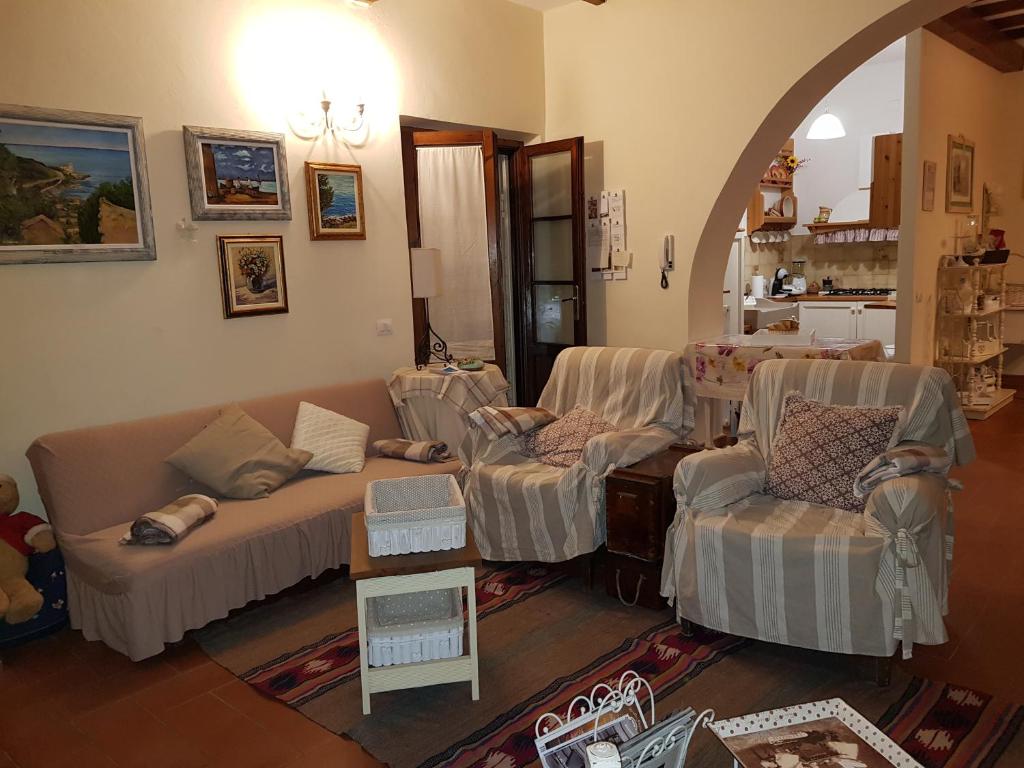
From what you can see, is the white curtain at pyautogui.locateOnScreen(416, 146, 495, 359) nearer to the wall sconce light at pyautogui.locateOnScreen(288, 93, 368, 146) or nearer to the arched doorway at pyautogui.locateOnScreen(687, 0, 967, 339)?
the wall sconce light at pyautogui.locateOnScreen(288, 93, 368, 146)

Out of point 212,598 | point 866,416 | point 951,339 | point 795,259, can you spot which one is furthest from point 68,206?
point 795,259

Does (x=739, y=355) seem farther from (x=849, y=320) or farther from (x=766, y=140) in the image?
(x=849, y=320)

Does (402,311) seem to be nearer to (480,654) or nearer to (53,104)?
(53,104)

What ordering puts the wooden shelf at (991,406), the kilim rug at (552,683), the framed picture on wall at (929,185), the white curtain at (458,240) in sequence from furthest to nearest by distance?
the wooden shelf at (991,406)
the framed picture on wall at (929,185)
the white curtain at (458,240)
the kilim rug at (552,683)

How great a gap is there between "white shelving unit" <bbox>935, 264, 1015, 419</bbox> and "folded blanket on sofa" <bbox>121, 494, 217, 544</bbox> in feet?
18.4

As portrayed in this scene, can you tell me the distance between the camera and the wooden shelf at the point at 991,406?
19.8 feet

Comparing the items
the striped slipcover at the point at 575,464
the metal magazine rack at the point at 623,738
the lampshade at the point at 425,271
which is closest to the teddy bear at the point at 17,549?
the striped slipcover at the point at 575,464

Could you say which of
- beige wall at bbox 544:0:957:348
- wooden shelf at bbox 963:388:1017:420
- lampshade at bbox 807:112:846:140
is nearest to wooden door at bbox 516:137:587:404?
beige wall at bbox 544:0:957:348

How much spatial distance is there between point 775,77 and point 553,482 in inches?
98.9

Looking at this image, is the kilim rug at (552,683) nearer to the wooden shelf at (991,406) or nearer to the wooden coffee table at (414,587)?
the wooden coffee table at (414,587)

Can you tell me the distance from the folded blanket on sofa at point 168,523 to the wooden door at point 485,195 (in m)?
1.86

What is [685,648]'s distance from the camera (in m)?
2.71

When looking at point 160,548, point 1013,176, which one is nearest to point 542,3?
point 160,548

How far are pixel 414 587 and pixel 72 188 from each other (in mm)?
2174
